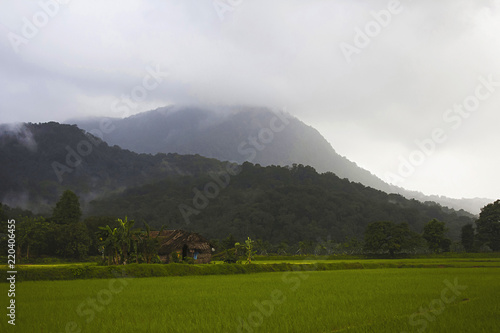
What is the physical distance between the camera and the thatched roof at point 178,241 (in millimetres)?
46312

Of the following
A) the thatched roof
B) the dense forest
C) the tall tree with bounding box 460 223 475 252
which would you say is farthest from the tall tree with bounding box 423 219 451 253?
the thatched roof

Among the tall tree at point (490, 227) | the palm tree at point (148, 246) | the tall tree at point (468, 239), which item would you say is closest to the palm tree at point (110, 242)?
the palm tree at point (148, 246)

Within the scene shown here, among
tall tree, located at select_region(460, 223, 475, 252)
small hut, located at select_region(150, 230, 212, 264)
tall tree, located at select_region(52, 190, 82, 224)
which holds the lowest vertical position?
tall tree, located at select_region(460, 223, 475, 252)

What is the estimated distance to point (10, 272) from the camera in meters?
21.9

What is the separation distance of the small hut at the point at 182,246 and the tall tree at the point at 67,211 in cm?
3960

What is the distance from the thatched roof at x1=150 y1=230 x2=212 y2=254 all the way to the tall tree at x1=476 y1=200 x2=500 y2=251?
63923 mm

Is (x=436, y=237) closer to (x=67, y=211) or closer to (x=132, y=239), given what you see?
(x=132, y=239)

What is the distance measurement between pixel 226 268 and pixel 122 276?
8.97 m

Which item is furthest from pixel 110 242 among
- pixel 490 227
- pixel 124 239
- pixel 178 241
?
pixel 490 227

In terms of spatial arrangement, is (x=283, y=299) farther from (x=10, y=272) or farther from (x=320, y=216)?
(x=320, y=216)

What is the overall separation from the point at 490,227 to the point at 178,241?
228ft

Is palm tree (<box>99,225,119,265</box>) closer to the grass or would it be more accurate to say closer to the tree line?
the tree line

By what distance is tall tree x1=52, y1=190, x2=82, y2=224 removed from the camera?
260 ft

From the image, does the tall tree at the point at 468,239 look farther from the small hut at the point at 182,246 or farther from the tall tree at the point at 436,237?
the small hut at the point at 182,246
